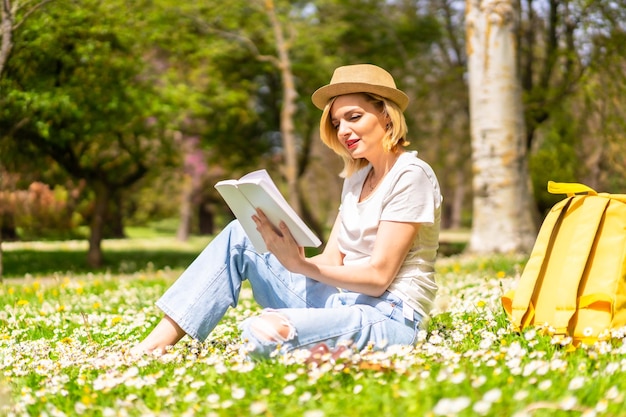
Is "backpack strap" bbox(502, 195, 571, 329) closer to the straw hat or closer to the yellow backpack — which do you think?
the yellow backpack

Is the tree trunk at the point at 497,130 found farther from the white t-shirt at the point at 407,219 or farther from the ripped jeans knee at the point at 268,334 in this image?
the ripped jeans knee at the point at 268,334

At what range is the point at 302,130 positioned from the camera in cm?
2448

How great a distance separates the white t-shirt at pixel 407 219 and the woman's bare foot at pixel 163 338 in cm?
101

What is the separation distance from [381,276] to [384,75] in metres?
1.07

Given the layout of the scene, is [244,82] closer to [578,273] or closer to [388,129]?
[388,129]

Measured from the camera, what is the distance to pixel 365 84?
376 centimetres

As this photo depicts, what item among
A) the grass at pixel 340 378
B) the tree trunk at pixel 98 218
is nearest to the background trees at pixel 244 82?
the tree trunk at pixel 98 218

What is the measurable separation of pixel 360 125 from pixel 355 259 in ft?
2.41

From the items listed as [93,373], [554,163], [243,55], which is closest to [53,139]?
[243,55]

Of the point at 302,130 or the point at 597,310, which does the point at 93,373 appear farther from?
the point at 302,130

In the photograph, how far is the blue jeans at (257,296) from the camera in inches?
144

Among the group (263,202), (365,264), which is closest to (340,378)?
(365,264)

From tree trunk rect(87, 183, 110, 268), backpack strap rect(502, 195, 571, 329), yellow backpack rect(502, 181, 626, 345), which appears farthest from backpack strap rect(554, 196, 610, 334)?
tree trunk rect(87, 183, 110, 268)

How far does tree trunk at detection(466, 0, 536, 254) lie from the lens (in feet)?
34.5
